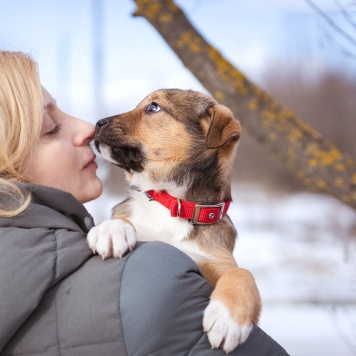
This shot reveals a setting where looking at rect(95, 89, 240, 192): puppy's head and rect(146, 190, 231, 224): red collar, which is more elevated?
rect(95, 89, 240, 192): puppy's head

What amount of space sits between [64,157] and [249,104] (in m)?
1.57

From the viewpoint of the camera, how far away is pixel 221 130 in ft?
9.00

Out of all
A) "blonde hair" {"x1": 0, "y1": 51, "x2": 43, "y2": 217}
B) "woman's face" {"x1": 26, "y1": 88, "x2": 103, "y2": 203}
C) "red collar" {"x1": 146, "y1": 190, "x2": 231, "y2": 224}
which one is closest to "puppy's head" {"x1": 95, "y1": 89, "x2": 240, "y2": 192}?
"red collar" {"x1": 146, "y1": 190, "x2": 231, "y2": 224}

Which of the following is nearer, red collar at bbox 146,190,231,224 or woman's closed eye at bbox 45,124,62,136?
woman's closed eye at bbox 45,124,62,136

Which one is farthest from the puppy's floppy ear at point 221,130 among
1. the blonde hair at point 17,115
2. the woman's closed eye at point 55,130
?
the blonde hair at point 17,115

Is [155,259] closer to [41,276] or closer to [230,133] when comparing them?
[41,276]

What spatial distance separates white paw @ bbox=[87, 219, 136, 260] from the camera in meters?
1.80

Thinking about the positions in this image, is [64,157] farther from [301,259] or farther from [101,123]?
[301,259]

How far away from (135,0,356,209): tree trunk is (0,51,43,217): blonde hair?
1.54 metres

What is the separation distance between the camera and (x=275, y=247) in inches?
306

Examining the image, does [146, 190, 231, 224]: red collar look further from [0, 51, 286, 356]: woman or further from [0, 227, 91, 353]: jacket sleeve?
[0, 227, 91, 353]: jacket sleeve

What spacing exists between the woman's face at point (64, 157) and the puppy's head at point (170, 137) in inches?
11.5

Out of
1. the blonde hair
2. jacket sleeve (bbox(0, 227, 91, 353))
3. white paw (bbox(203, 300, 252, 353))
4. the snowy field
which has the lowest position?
the snowy field

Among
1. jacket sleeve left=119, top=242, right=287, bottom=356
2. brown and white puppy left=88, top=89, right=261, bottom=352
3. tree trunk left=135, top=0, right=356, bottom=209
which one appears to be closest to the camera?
jacket sleeve left=119, top=242, right=287, bottom=356
